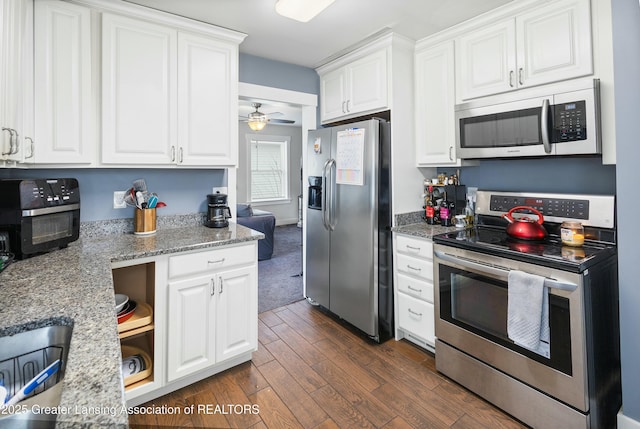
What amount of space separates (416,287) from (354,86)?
1755 mm

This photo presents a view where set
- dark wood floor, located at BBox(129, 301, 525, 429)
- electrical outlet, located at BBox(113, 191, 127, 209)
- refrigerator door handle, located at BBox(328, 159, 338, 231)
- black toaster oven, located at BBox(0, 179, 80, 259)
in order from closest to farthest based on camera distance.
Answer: black toaster oven, located at BBox(0, 179, 80, 259) < dark wood floor, located at BBox(129, 301, 525, 429) < electrical outlet, located at BBox(113, 191, 127, 209) < refrigerator door handle, located at BBox(328, 159, 338, 231)

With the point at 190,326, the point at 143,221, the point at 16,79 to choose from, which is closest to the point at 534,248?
the point at 190,326

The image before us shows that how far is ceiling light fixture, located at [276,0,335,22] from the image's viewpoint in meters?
1.80

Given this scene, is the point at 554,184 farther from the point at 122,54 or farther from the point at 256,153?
the point at 256,153

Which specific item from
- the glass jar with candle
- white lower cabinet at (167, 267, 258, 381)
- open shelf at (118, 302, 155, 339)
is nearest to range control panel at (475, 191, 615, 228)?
the glass jar with candle

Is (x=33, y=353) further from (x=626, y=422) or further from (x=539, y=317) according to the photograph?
(x=626, y=422)

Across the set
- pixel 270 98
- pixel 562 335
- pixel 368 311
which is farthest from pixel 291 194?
pixel 562 335

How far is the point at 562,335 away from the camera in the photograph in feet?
4.91

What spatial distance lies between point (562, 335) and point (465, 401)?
67 cm

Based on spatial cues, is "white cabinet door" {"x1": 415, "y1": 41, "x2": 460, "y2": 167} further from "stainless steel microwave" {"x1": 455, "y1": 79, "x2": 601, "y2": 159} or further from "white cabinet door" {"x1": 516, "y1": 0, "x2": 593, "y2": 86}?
"white cabinet door" {"x1": 516, "y1": 0, "x2": 593, "y2": 86}

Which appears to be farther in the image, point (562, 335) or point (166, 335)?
point (166, 335)

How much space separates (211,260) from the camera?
1937mm

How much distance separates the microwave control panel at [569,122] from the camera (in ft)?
5.72

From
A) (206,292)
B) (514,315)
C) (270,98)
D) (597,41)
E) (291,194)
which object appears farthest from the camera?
(291,194)
